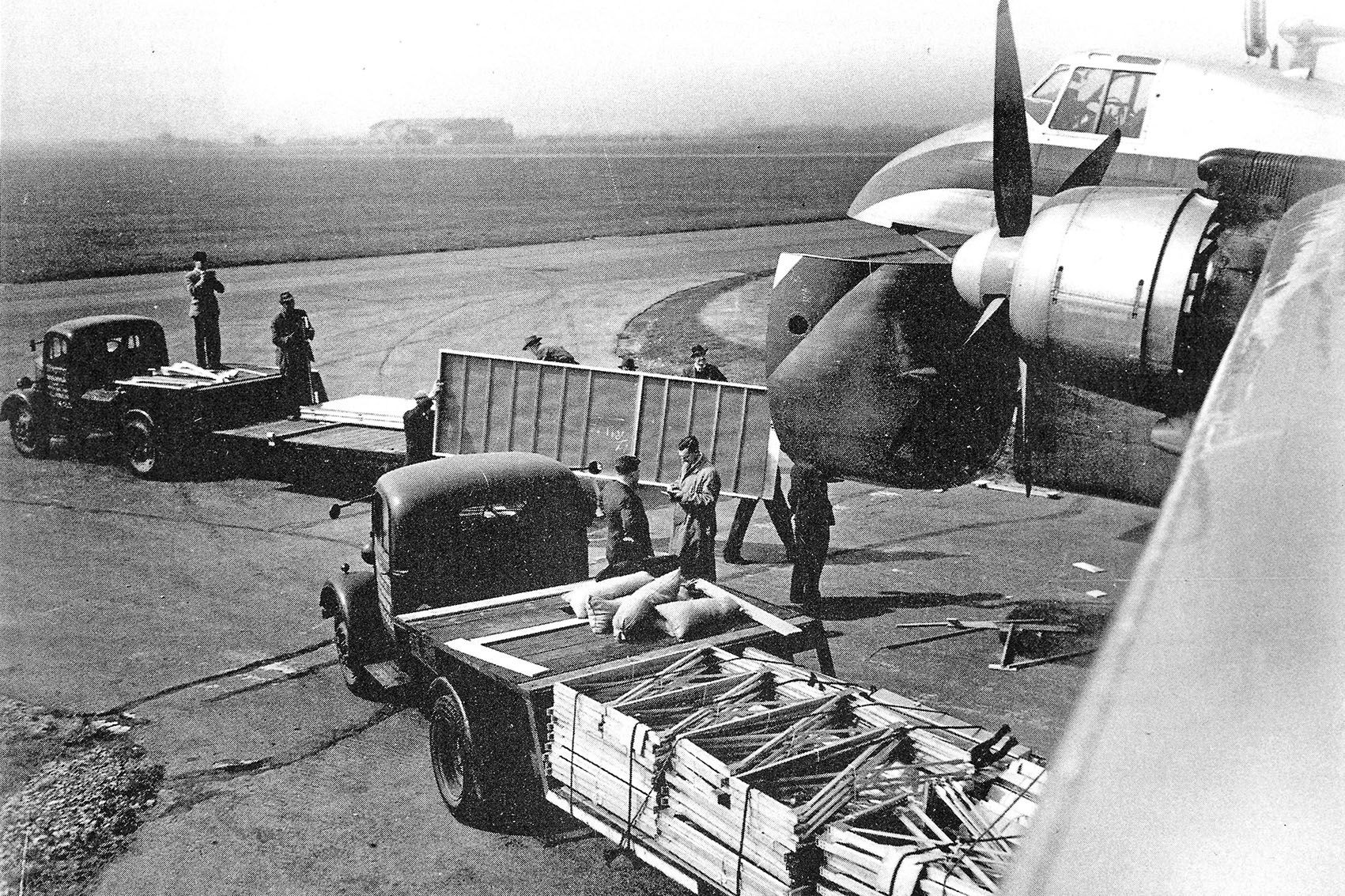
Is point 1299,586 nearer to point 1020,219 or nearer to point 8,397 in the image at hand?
point 1020,219

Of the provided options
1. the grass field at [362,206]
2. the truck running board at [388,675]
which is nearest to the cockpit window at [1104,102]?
the truck running board at [388,675]

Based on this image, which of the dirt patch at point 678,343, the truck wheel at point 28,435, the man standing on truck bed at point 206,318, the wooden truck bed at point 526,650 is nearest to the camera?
the wooden truck bed at point 526,650

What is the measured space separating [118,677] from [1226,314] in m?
9.59

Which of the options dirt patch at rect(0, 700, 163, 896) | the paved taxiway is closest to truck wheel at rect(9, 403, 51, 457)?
the paved taxiway

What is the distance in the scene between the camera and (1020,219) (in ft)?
24.7

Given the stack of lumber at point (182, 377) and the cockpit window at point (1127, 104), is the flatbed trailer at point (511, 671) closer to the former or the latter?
the cockpit window at point (1127, 104)

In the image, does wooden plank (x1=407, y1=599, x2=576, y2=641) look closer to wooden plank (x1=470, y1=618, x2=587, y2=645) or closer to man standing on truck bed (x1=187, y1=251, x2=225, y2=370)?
wooden plank (x1=470, y1=618, x2=587, y2=645)

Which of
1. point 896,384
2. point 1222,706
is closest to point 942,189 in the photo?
point 896,384

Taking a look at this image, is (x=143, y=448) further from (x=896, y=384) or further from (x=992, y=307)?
(x=992, y=307)

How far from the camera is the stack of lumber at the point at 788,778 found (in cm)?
522

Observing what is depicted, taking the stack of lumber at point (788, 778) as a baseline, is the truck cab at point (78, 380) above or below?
below

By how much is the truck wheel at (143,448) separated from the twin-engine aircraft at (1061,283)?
37.1 feet

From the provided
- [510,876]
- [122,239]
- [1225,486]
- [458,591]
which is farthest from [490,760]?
[122,239]

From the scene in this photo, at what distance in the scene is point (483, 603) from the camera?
887 centimetres
